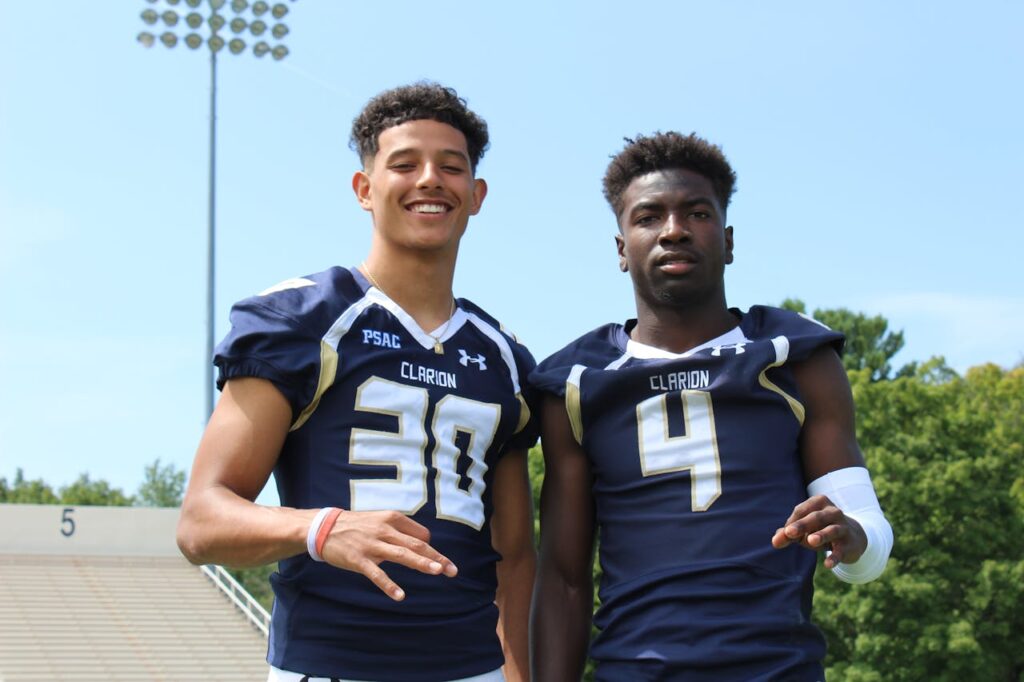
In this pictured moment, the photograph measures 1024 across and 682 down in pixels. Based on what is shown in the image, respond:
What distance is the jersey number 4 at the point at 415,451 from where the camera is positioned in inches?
136

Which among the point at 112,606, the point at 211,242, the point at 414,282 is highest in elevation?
the point at 211,242

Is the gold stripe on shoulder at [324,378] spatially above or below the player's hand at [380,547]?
above

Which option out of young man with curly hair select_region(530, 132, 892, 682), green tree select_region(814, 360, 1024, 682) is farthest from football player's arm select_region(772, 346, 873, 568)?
green tree select_region(814, 360, 1024, 682)

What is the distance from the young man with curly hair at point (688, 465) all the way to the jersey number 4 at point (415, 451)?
1.00 ft

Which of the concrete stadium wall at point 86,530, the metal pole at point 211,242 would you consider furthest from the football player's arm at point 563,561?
the concrete stadium wall at point 86,530

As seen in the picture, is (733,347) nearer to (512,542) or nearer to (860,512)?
(860,512)

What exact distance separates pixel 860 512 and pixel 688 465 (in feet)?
1.67

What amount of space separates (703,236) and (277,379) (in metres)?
1.39

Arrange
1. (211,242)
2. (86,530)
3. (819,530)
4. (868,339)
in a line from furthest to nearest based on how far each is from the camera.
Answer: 1. (868,339)
2. (86,530)
3. (211,242)
4. (819,530)

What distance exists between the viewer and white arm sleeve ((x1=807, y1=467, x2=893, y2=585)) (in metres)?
3.43

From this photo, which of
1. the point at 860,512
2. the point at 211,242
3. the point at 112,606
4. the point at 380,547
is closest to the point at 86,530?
the point at 112,606

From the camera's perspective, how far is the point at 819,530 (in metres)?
3.02

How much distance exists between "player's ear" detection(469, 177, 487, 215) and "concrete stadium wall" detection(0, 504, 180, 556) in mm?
28313

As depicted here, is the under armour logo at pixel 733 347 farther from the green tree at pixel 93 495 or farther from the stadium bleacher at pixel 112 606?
the green tree at pixel 93 495
